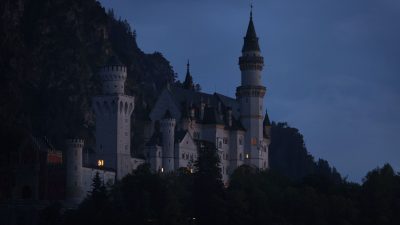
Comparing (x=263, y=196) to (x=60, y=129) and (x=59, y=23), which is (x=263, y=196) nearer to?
(x=60, y=129)

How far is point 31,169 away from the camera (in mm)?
130625

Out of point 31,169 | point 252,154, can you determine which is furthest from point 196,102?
point 31,169

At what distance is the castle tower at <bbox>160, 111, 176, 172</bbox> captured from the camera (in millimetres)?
150250

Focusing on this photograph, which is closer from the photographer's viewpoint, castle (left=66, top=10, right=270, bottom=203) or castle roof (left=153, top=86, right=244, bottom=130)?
castle (left=66, top=10, right=270, bottom=203)

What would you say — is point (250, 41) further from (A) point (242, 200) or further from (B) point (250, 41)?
(A) point (242, 200)

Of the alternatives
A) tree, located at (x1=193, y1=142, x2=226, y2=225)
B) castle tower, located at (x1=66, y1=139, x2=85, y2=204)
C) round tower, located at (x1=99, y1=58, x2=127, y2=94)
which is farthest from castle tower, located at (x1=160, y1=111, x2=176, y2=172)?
castle tower, located at (x1=66, y1=139, x2=85, y2=204)

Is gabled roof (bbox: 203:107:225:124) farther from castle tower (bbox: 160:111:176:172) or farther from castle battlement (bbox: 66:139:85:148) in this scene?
castle battlement (bbox: 66:139:85:148)

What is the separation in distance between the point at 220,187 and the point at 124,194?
44.9ft

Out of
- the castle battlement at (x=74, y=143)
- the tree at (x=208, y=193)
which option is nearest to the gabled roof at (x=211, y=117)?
the tree at (x=208, y=193)

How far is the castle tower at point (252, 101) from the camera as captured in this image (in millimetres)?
169125

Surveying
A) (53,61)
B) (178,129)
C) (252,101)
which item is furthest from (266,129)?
(53,61)

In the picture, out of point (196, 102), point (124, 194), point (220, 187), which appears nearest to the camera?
point (124, 194)

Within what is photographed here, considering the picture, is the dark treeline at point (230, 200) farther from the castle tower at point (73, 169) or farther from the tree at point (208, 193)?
the castle tower at point (73, 169)

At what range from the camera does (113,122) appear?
141 m
